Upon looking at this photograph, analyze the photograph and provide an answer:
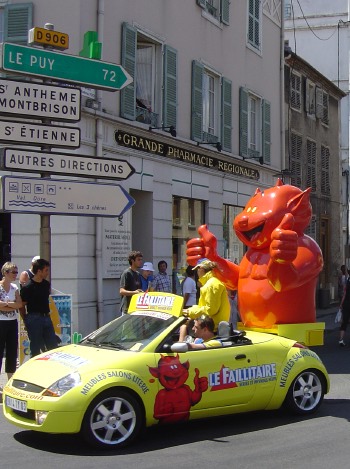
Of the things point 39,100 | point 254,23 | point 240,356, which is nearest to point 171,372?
point 240,356

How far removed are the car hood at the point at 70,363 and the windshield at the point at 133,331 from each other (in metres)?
0.17

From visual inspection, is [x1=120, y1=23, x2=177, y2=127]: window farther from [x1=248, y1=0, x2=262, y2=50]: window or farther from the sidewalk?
the sidewalk

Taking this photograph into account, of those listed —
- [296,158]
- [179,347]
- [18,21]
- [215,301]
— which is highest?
[18,21]

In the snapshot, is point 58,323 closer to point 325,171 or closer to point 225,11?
point 225,11

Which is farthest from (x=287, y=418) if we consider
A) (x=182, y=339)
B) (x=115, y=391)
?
(x=115, y=391)

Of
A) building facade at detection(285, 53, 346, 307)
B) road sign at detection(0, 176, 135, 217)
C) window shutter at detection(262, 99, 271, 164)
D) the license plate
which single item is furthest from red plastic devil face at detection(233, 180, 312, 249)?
building facade at detection(285, 53, 346, 307)

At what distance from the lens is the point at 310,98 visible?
1056 inches

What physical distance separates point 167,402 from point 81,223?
729cm

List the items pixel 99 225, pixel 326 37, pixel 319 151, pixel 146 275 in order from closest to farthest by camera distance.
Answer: pixel 146 275 < pixel 99 225 < pixel 319 151 < pixel 326 37

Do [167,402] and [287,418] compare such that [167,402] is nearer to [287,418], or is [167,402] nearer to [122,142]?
[287,418]

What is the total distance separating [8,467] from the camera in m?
6.38

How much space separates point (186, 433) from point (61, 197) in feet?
11.4

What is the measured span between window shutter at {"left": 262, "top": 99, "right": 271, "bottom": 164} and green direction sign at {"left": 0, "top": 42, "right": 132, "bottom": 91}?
39.9ft

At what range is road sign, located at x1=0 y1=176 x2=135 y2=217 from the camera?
30.0ft
